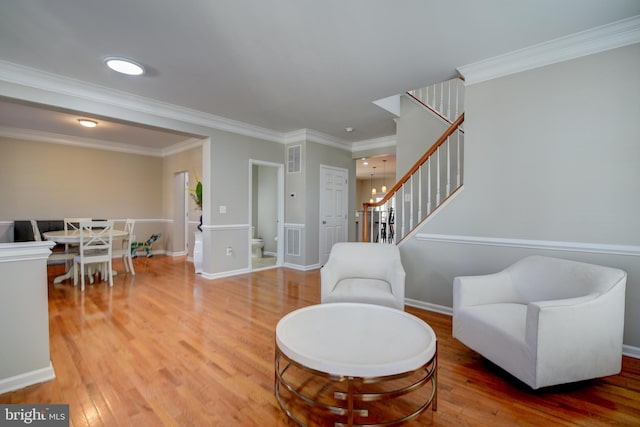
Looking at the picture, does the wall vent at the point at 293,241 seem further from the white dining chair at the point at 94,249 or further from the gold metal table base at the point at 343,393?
the gold metal table base at the point at 343,393

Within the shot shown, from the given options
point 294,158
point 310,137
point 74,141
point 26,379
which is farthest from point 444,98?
point 74,141

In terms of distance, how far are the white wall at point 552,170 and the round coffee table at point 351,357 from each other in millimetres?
1633

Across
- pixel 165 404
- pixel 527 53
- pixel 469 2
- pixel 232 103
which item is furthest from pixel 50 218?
pixel 527 53

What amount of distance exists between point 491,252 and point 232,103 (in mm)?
3778

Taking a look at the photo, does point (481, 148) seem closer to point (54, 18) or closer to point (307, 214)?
point (307, 214)

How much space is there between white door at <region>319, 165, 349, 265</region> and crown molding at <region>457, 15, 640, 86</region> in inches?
134

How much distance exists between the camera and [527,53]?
2.72m

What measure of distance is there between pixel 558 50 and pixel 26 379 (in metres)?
4.88

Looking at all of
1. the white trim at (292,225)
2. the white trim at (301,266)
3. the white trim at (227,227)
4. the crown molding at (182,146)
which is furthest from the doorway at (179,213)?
the white trim at (301,266)

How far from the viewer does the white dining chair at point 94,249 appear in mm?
4113

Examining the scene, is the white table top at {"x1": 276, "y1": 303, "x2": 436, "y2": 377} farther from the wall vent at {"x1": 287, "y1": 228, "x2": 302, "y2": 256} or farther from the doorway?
the doorway

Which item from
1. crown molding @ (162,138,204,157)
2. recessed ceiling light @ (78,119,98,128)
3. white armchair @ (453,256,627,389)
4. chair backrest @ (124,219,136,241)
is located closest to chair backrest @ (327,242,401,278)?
white armchair @ (453,256,627,389)

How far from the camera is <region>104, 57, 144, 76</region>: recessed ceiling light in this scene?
2.88m

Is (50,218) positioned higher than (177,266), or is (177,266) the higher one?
(50,218)
